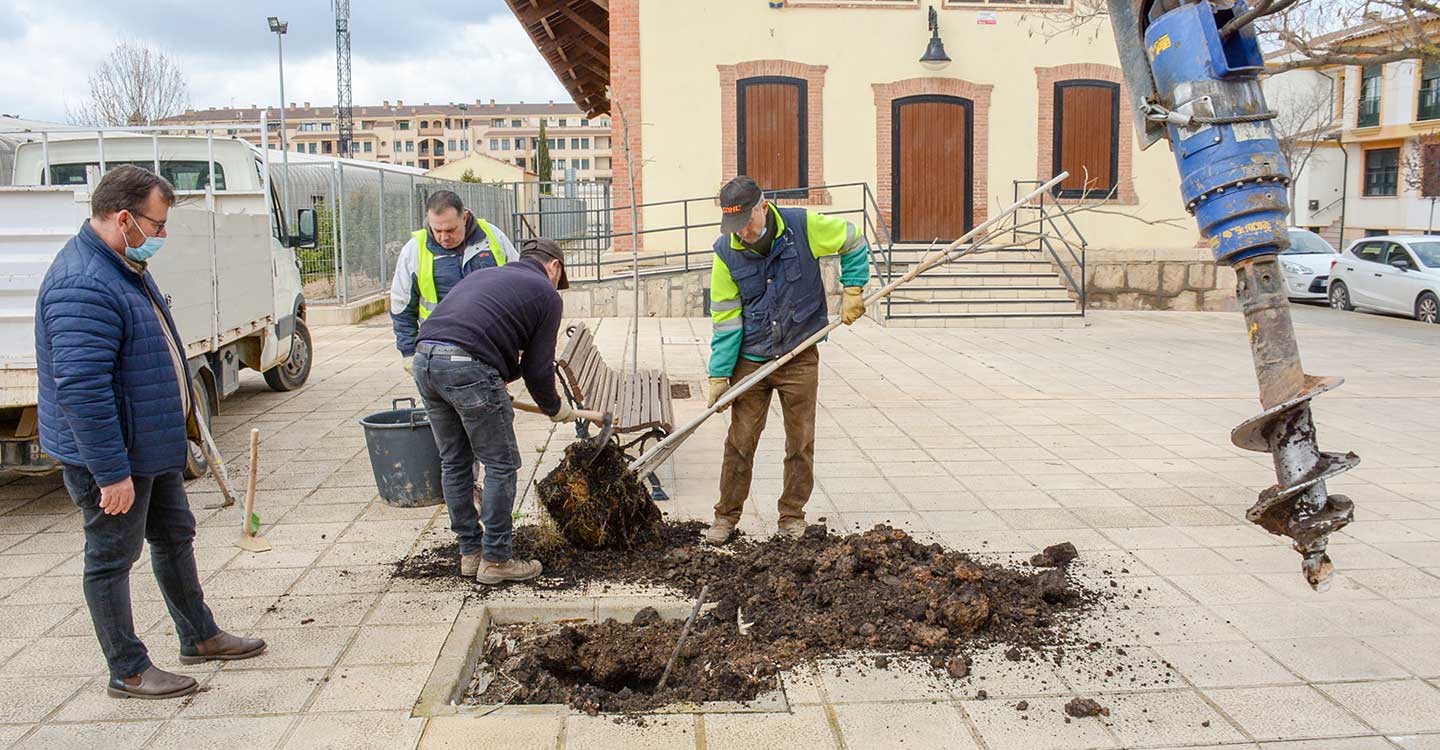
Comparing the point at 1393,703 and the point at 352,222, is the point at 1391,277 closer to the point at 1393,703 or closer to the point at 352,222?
the point at 352,222

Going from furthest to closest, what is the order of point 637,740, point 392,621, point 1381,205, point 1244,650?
point 1381,205
point 392,621
point 1244,650
point 637,740

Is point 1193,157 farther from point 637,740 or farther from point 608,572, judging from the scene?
point 608,572

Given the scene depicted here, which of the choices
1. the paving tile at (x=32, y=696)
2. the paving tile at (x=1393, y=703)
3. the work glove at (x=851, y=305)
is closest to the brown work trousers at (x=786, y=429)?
the work glove at (x=851, y=305)

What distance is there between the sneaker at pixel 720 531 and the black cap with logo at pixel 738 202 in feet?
4.85

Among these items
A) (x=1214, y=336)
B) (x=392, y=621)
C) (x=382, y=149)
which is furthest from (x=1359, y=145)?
(x=382, y=149)

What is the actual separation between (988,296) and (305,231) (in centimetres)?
1040

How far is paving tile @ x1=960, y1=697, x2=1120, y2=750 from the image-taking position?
11.2 feet

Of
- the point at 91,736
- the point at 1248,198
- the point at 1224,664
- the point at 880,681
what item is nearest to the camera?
the point at 1248,198

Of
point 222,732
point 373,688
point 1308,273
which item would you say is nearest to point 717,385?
point 373,688

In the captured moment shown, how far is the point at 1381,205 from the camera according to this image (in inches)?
1706

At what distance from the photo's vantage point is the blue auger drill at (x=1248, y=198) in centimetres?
292

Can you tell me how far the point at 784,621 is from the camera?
14.1 feet

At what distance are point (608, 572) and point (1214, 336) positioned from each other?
1231 cm

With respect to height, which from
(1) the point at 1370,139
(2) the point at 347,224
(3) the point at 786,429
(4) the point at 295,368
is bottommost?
(4) the point at 295,368
